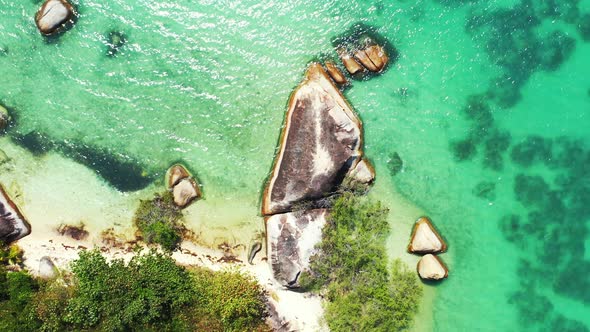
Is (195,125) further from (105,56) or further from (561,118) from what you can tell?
(561,118)

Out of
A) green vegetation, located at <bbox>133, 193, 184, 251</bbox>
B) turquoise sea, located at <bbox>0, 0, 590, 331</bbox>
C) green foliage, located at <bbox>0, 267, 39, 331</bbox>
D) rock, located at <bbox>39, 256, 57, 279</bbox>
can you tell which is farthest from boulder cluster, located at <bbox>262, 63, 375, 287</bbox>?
green foliage, located at <bbox>0, 267, 39, 331</bbox>

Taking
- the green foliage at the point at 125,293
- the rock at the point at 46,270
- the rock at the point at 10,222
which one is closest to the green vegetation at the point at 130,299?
the green foliage at the point at 125,293

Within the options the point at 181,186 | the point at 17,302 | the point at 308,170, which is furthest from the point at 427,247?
the point at 17,302

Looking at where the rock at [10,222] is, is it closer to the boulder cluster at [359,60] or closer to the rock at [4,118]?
the rock at [4,118]

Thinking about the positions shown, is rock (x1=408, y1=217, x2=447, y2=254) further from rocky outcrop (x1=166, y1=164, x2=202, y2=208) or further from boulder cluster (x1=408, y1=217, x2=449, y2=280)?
rocky outcrop (x1=166, y1=164, x2=202, y2=208)

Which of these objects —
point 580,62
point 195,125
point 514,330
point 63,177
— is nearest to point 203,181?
point 195,125

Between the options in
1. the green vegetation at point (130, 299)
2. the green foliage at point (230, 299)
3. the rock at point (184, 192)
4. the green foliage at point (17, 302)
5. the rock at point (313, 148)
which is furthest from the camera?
the rock at point (184, 192)
